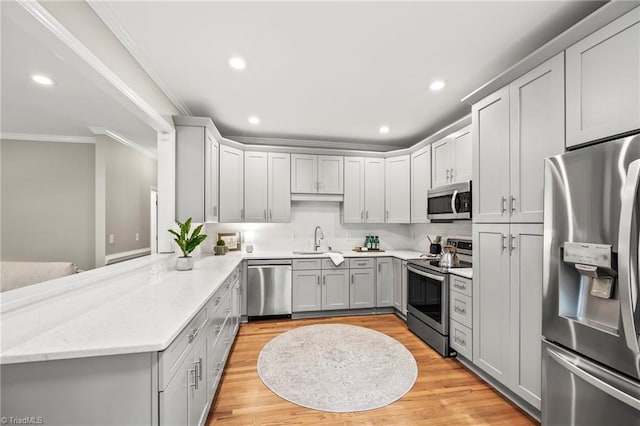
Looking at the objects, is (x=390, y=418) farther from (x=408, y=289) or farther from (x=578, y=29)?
(x=578, y=29)

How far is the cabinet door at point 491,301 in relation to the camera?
6.77ft

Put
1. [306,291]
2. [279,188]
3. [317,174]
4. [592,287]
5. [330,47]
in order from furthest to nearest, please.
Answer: [317,174] → [279,188] → [306,291] → [330,47] → [592,287]

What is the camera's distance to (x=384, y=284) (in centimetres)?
406

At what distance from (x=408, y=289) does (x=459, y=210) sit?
1.27 metres

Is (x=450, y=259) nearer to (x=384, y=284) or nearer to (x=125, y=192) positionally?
(x=384, y=284)

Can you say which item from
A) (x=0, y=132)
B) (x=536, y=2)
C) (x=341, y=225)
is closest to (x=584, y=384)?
(x=536, y=2)

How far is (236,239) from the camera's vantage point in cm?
422

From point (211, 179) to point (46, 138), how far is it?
205 cm

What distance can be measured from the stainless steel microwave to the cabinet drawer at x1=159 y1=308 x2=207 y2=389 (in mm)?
2624

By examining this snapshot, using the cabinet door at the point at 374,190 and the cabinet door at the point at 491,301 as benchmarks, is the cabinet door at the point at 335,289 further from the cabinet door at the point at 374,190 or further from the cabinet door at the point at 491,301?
the cabinet door at the point at 491,301

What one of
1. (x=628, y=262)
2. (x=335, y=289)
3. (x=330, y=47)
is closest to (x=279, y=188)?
(x=335, y=289)

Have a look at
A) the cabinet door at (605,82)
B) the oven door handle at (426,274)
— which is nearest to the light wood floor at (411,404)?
the oven door handle at (426,274)

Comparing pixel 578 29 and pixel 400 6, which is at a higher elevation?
Result: pixel 400 6

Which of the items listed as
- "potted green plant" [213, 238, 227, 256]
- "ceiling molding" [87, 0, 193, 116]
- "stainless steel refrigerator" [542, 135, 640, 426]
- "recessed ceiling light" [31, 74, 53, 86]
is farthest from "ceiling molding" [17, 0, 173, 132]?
"stainless steel refrigerator" [542, 135, 640, 426]
